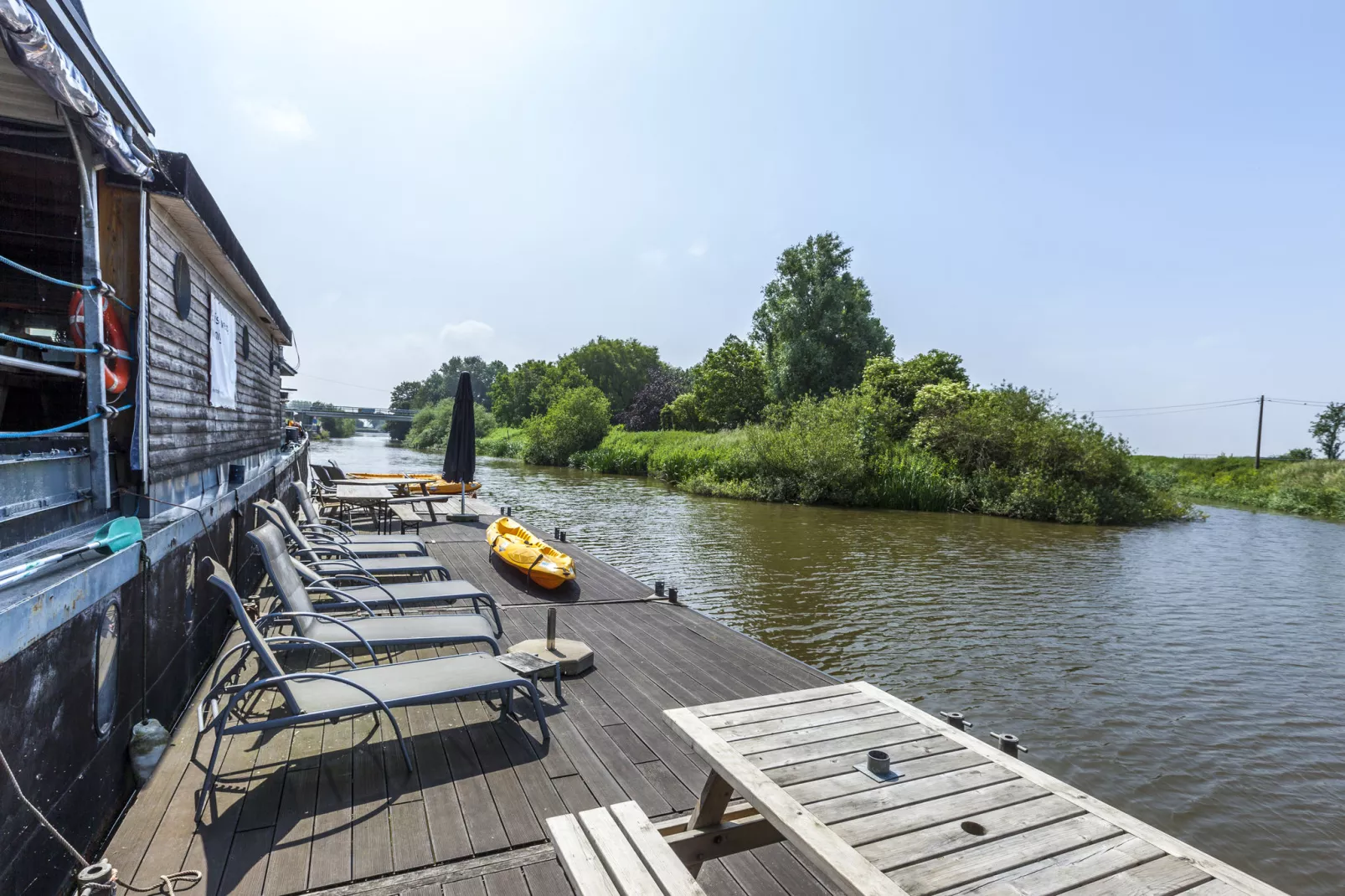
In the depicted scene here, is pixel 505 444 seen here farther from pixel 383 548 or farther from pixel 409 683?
pixel 409 683

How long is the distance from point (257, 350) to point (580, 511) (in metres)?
10.2

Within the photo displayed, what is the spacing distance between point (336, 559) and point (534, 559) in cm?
183

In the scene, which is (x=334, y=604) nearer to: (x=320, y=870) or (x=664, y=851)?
(x=320, y=870)

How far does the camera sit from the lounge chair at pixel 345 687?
2719mm

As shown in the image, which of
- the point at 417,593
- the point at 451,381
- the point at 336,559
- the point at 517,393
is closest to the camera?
the point at 417,593

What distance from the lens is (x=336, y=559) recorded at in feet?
20.3

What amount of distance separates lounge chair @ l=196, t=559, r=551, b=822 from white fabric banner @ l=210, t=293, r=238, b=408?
140 inches

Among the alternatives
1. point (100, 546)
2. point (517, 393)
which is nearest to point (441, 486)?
point (100, 546)

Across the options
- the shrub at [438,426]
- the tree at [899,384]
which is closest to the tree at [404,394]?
the shrub at [438,426]

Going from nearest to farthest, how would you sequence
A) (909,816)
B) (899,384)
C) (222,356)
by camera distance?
(909,816), (222,356), (899,384)

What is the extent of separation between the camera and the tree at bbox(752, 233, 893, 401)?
1344 inches

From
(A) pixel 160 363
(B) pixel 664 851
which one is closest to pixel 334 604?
(A) pixel 160 363

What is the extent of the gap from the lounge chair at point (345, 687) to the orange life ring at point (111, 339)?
135cm

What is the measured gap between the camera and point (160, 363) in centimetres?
436
